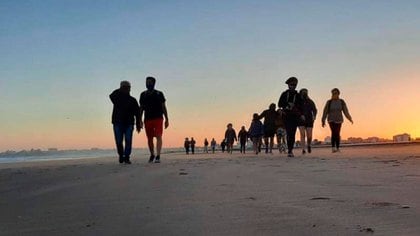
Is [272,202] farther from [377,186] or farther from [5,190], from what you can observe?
[5,190]

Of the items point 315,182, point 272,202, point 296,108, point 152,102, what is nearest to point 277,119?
point 296,108

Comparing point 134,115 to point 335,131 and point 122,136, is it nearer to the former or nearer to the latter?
point 122,136

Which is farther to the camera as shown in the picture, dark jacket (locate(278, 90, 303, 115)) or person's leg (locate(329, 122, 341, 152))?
person's leg (locate(329, 122, 341, 152))

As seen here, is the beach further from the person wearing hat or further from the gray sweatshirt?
the gray sweatshirt

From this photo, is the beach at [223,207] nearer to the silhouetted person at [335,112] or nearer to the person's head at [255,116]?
the silhouetted person at [335,112]

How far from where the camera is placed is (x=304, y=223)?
3.52 m

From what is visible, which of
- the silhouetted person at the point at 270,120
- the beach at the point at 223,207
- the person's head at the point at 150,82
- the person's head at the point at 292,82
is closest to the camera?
the beach at the point at 223,207

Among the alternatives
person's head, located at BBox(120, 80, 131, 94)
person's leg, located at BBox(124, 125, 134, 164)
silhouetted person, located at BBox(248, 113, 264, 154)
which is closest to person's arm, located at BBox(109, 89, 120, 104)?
→ person's head, located at BBox(120, 80, 131, 94)

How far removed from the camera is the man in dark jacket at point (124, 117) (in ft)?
42.8

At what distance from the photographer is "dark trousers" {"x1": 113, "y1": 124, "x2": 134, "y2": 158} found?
13070 millimetres

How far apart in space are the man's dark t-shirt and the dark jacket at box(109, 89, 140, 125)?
7.9 inches

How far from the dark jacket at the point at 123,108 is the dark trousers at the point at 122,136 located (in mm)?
116

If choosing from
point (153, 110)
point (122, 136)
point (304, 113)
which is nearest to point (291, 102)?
point (304, 113)

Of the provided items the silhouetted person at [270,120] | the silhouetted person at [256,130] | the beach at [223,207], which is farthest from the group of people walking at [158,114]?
the beach at [223,207]
